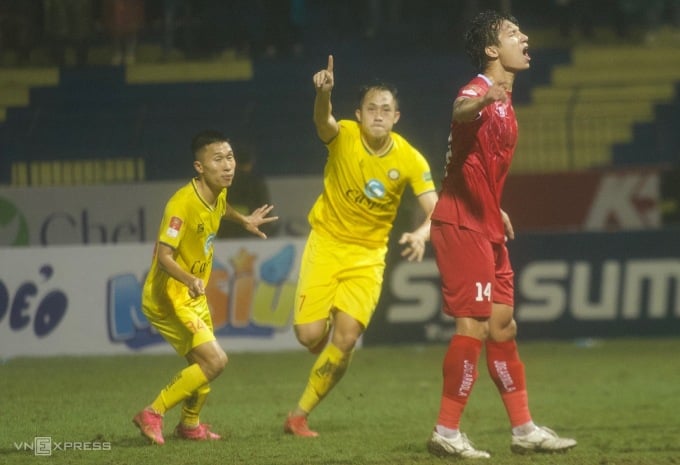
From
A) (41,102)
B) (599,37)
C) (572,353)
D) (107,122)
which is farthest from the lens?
(599,37)

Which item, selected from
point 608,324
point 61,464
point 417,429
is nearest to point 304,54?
point 608,324

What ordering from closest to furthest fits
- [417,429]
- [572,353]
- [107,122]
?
[417,429]
[572,353]
[107,122]

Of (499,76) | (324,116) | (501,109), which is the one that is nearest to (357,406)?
(324,116)

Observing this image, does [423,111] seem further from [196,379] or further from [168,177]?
[196,379]

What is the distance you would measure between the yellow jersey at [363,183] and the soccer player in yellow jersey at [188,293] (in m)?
0.63

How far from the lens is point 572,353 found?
43.5ft

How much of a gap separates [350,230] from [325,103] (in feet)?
3.23

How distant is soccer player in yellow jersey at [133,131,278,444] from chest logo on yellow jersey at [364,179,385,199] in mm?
747

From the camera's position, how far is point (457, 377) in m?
7.00

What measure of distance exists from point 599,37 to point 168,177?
25.0 ft

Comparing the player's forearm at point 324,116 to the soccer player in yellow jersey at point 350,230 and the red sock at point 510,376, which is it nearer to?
the soccer player in yellow jersey at point 350,230

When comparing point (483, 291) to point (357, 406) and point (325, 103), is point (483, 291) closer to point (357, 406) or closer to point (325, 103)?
point (325, 103)

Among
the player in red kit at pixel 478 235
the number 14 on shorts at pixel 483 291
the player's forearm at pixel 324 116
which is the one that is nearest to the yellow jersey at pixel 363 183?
the player's forearm at pixel 324 116

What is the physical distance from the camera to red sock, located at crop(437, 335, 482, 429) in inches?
274
